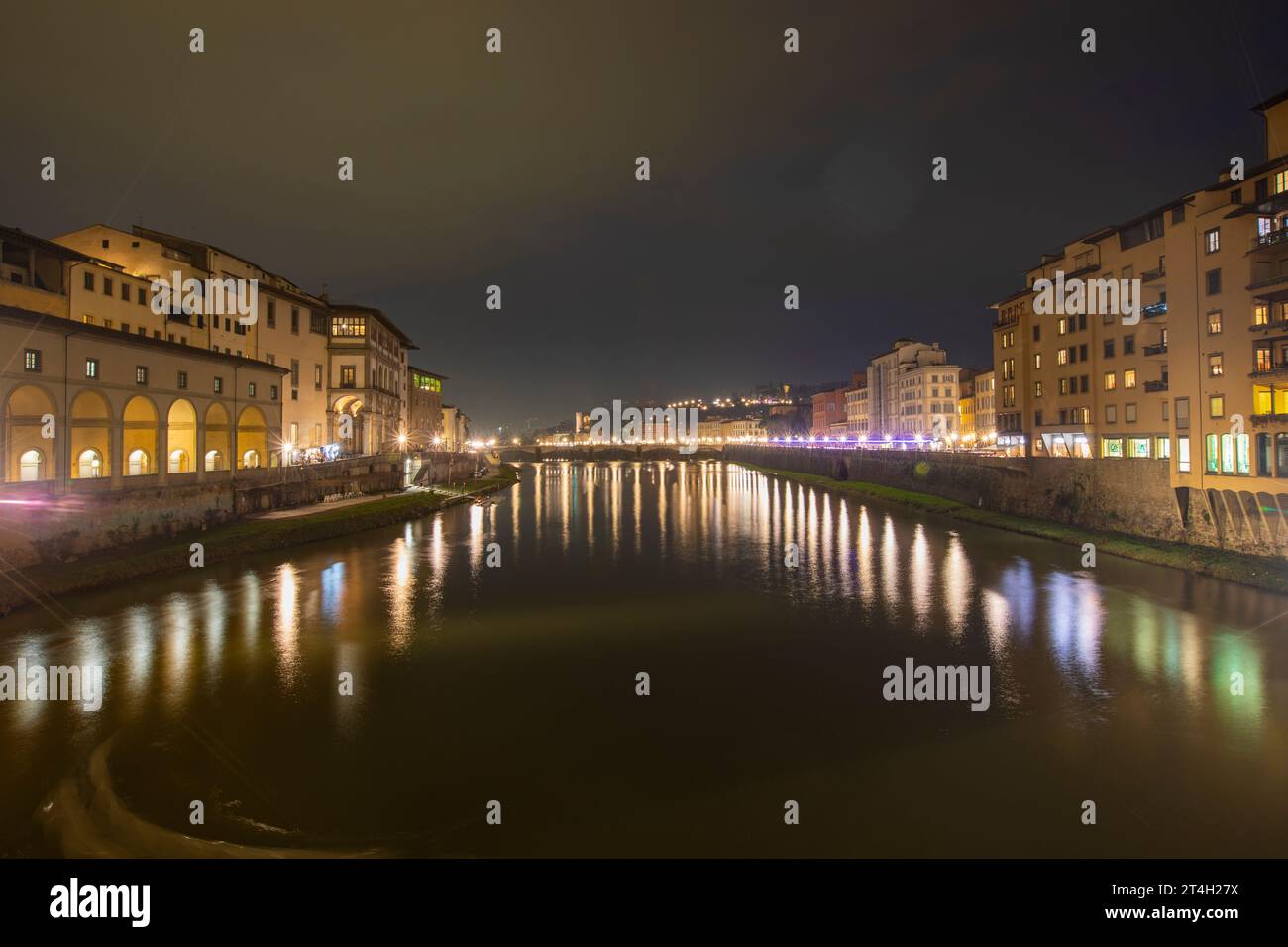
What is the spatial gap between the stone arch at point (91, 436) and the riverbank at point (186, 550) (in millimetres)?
6780

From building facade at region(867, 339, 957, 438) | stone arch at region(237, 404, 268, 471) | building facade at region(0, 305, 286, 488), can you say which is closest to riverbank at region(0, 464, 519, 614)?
building facade at region(0, 305, 286, 488)

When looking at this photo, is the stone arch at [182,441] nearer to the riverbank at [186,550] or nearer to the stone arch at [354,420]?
the riverbank at [186,550]

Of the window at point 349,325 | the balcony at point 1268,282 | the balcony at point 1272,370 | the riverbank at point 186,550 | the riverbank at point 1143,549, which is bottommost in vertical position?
the riverbank at point 1143,549

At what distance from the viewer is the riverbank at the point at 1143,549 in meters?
21.8

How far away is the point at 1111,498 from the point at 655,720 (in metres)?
28.5

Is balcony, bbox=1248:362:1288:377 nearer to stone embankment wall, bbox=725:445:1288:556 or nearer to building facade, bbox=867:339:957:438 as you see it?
stone embankment wall, bbox=725:445:1288:556

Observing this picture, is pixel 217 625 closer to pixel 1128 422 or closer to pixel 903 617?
pixel 903 617

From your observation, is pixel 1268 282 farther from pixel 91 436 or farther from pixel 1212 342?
pixel 91 436

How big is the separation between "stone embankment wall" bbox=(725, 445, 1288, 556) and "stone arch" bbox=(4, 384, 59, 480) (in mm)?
44007

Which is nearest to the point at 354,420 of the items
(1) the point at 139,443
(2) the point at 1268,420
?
(1) the point at 139,443

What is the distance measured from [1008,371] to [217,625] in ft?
212

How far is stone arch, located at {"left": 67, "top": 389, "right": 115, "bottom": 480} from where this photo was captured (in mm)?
29938

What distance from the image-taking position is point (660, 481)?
286 feet

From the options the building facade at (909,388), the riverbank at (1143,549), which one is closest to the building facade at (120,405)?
the riverbank at (1143,549)
